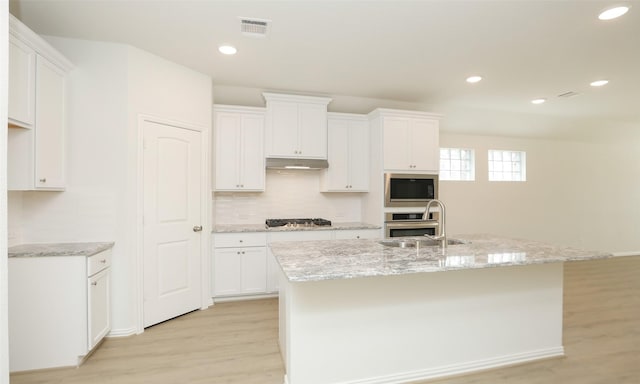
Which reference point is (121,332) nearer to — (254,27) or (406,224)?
(254,27)

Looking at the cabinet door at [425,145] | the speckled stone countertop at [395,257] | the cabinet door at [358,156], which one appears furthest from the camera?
the cabinet door at [358,156]

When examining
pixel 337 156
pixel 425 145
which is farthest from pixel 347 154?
pixel 425 145

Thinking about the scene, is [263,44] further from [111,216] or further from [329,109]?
[111,216]

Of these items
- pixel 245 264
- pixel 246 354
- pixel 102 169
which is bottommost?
pixel 246 354

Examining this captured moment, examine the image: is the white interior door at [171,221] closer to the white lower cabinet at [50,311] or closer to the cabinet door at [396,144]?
the white lower cabinet at [50,311]

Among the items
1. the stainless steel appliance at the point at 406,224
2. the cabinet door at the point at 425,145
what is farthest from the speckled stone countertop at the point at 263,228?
the cabinet door at the point at 425,145

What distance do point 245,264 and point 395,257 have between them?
2258 mm

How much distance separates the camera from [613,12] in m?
2.22

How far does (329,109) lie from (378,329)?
3240 mm

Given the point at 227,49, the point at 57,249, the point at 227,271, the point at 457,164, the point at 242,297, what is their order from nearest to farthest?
the point at 57,249 < the point at 227,49 < the point at 227,271 < the point at 242,297 < the point at 457,164

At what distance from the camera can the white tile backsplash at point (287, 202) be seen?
13.5 ft

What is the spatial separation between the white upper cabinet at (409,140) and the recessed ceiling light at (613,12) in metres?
1.99

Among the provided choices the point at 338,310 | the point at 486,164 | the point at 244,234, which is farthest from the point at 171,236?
the point at 486,164

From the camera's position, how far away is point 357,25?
243cm
